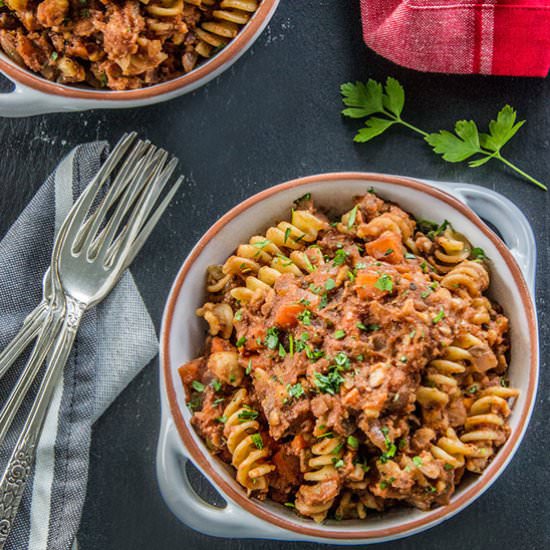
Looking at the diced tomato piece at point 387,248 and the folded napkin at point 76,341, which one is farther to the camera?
the folded napkin at point 76,341

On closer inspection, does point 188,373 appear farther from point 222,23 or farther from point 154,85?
point 222,23

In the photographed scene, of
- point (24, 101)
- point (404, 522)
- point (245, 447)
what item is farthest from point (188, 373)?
point (24, 101)

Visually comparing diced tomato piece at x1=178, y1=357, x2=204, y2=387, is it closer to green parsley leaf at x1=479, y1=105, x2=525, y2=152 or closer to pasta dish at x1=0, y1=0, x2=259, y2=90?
pasta dish at x1=0, y1=0, x2=259, y2=90

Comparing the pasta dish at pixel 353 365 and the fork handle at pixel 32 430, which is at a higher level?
the pasta dish at pixel 353 365

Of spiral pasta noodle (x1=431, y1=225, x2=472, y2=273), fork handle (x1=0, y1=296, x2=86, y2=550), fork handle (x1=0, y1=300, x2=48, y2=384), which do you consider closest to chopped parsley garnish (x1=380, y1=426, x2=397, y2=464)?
spiral pasta noodle (x1=431, y1=225, x2=472, y2=273)

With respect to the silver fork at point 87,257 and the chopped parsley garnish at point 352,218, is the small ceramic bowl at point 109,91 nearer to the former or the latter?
the silver fork at point 87,257

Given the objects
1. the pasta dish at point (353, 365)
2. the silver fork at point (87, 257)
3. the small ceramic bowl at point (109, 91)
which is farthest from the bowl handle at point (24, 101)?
the pasta dish at point (353, 365)

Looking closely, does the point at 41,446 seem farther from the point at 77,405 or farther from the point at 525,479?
the point at 525,479
